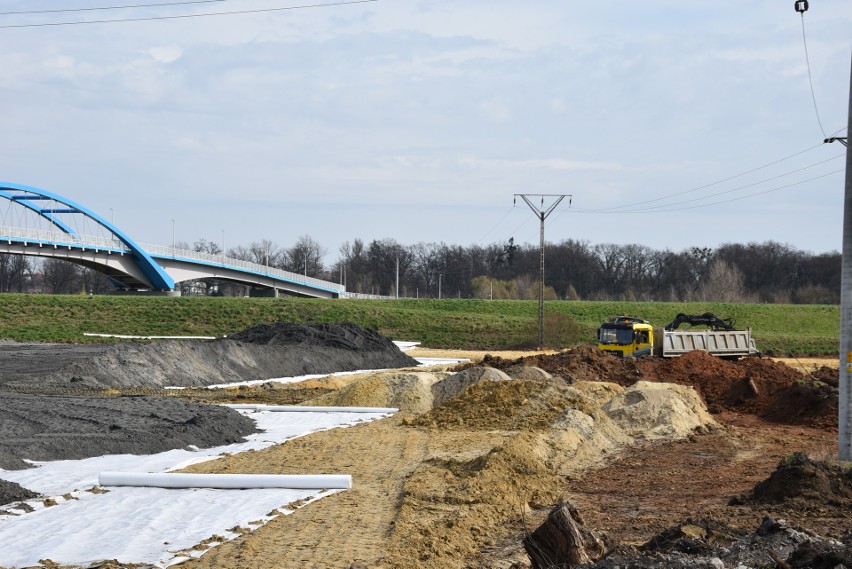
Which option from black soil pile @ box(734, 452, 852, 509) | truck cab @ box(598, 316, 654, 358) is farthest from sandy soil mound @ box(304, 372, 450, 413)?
truck cab @ box(598, 316, 654, 358)

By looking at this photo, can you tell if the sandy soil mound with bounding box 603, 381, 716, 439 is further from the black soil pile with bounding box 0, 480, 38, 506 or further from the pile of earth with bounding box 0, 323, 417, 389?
the pile of earth with bounding box 0, 323, 417, 389

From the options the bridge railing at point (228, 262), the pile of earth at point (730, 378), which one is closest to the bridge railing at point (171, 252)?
the bridge railing at point (228, 262)

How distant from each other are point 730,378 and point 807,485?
15868 millimetres

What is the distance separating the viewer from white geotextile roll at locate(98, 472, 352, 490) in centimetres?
1117

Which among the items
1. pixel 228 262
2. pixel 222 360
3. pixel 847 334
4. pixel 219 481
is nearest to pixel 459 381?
pixel 222 360

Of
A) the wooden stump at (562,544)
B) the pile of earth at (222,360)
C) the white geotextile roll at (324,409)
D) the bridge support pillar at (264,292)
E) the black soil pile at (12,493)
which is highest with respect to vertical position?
the bridge support pillar at (264,292)

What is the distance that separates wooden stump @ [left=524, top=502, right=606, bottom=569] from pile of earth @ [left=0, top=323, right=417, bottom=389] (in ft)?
65.6

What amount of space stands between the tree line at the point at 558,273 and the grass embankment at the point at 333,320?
2872 centimetres

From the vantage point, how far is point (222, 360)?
100 feet

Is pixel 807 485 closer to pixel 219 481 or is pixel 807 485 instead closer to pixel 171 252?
pixel 219 481

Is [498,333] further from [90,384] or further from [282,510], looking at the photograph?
[282,510]

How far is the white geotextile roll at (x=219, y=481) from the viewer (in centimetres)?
1117

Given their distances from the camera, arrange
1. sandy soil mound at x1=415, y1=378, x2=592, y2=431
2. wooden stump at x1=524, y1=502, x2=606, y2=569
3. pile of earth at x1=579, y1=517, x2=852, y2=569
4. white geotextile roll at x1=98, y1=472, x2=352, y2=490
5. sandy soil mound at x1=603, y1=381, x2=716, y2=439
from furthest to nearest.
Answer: sandy soil mound at x1=415, y1=378, x2=592, y2=431 → sandy soil mound at x1=603, y1=381, x2=716, y2=439 → white geotextile roll at x1=98, y1=472, x2=352, y2=490 → wooden stump at x1=524, y1=502, x2=606, y2=569 → pile of earth at x1=579, y1=517, x2=852, y2=569

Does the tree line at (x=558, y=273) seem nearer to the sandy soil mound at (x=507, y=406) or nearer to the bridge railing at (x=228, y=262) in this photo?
the bridge railing at (x=228, y=262)
